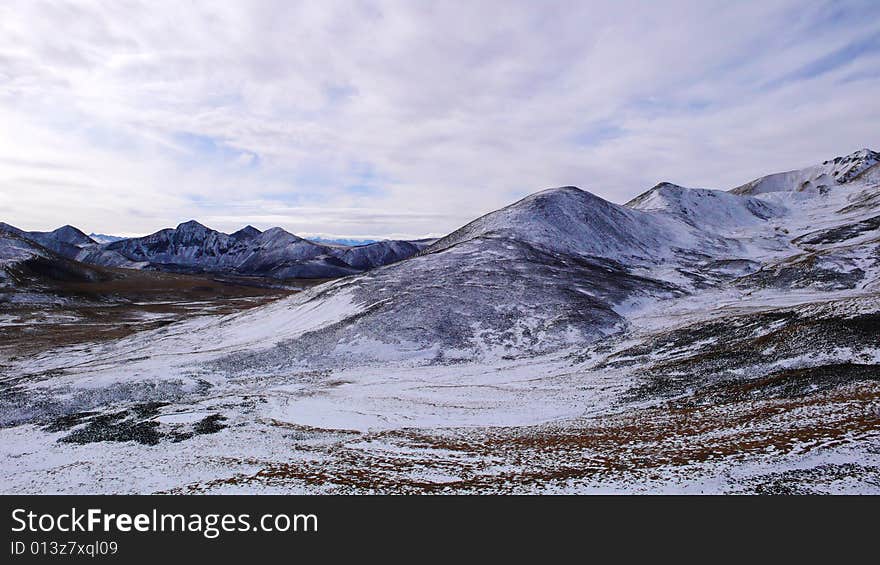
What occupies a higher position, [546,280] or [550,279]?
[550,279]

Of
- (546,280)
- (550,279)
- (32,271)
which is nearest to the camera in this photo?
(546,280)

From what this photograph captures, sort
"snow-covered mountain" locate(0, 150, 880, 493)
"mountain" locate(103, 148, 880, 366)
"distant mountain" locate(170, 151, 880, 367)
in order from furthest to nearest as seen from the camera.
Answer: "distant mountain" locate(170, 151, 880, 367), "mountain" locate(103, 148, 880, 366), "snow-covered mountain" locate(0, 150, 880, 493)

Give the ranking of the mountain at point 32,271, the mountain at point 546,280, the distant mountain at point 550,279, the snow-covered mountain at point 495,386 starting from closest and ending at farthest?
the snow-covered mountain at point 495,386 → the mountain at point 546,280 → the distant mountain at point 550,279 → the mountain at point 32,271

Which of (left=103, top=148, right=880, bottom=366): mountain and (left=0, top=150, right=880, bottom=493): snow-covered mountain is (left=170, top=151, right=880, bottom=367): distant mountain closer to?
(left=103, top=148, right=880, bottom=366): mountain

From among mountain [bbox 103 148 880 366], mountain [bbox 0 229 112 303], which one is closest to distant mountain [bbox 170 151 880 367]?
mountain [bbox 103 148 880 366]

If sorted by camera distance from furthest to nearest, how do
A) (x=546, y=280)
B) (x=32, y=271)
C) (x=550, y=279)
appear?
(x=32, y=271) < (x=550, y=279) < (x=546, y=280)

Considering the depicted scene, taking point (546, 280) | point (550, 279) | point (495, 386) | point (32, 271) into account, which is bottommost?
point (495, 386)

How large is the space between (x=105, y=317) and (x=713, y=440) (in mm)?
113706

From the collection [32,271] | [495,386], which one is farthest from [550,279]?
[32,271]

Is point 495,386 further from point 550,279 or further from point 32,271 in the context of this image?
point 32,271

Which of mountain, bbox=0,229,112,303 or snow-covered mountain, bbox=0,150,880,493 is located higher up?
mountain, bbox=0,229,112,303

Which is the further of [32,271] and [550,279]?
[32,271]

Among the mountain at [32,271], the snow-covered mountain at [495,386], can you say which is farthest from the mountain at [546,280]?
the mountain at [32,271]

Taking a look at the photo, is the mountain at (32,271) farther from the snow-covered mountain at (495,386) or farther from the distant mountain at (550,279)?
the distant mountain at (550,279)
